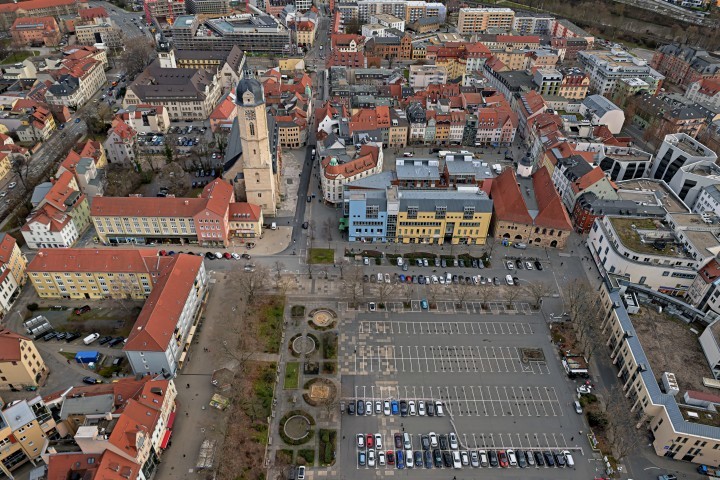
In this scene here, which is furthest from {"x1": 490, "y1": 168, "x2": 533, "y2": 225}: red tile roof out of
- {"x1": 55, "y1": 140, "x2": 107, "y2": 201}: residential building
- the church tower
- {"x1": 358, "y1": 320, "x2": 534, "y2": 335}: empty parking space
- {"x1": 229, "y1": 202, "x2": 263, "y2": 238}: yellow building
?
{"x1": 55, "y1": 140, "x2": 107, "y2": 201}: residential building

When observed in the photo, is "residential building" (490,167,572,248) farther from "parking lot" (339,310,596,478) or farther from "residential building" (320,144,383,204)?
"residential building" (320,144,383,204)

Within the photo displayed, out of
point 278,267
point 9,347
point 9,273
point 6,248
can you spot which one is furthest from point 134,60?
point 9,347

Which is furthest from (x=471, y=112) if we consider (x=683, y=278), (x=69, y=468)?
(x=69, y=468)

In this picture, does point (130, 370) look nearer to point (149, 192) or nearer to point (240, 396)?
point (240, 396)

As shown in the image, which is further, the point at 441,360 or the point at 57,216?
the point at 57,216

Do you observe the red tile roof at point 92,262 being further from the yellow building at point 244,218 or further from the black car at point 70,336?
the yellow building at point 244,218

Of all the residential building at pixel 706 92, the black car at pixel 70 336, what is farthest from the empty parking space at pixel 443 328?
the residential building at pixel 706 92

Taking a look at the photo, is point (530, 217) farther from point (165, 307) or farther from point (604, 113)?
point (165, 307)
